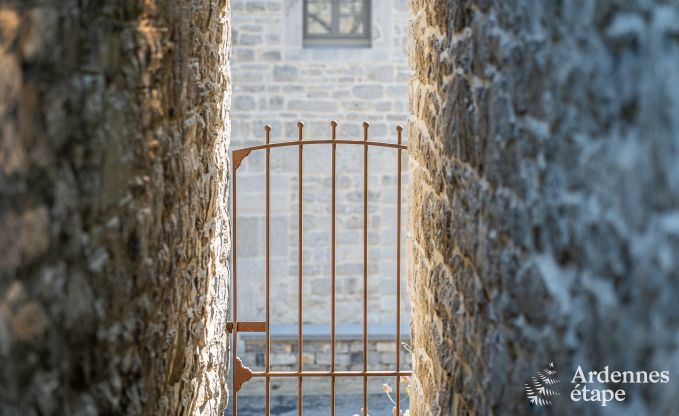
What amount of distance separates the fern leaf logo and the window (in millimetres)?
5881

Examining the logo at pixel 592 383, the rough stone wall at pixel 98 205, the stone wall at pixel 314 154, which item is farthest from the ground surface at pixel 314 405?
the logo at pixel 592 383

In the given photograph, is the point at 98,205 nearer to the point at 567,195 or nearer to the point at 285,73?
the point at 567,195

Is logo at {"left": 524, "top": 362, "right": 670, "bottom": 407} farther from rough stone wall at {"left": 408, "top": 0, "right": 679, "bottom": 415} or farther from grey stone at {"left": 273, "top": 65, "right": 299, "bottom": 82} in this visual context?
grey stone at {"left": 273, "top": 65, "right": 299, "bottom": 82}

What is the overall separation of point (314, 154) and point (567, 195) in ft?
18.3

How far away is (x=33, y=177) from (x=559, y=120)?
3.32 ft

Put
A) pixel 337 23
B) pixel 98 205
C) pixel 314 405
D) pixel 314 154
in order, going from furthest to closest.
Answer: pixel 337 23 → pixel 314 154 → pixel 314 405 → pixel 98 205

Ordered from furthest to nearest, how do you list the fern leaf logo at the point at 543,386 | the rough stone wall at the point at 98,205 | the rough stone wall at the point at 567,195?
the fern leaf logo at the point at 543,386 < the rough stone wall at the point at 567,195 < the rough stone wall at the point at 98,205

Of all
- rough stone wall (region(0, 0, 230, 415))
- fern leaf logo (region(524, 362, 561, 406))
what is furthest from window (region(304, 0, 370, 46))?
fern leaf logo (region(524, 362, 561, 406))

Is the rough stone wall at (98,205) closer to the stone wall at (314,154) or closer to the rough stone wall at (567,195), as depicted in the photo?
the rough stone wall at (567,195)

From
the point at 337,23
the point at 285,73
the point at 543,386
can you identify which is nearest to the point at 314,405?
the point at 285,73

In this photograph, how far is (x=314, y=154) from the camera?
7121 mm

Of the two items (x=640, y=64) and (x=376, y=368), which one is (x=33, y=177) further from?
(x=376, y=368)

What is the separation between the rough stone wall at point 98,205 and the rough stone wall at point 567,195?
69cm

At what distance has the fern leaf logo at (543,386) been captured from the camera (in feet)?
5.38
